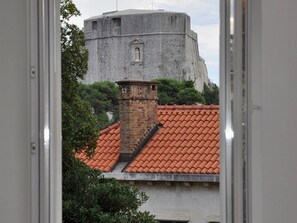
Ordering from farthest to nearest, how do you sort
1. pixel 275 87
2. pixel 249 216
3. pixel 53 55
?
1. pixel 53 55
2. pixel 249 216
3. pixel 275 87

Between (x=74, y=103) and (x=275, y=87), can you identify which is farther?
(x=74, y=103)

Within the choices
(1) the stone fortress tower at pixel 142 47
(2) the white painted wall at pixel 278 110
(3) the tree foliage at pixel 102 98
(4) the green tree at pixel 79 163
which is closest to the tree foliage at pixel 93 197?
(4) the green tree at pixel 79 163

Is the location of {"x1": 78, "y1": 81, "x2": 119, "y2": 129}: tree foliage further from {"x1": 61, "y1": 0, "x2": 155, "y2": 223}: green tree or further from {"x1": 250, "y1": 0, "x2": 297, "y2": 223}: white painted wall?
{"x1": 250, "y1": 0, "x2": 297, "y2": 223}: white painted wall

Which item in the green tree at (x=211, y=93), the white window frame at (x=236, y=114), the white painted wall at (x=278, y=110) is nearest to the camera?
the white painted wall at (x=278, y=110)

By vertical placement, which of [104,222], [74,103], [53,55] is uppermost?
[53,55]

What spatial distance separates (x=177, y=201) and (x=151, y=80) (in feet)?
1.56

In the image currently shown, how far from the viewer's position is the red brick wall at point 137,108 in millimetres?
2641

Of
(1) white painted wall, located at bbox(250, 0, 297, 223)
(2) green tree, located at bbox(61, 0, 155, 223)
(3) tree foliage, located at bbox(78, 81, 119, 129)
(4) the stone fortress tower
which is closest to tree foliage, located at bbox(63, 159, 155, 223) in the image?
(2) green tree, located at bbox(61, 0, 155, 223)

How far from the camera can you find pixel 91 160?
2.69 m

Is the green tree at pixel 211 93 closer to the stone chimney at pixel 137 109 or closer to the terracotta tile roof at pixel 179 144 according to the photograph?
the terracotta tile roof at pixel 179 144
